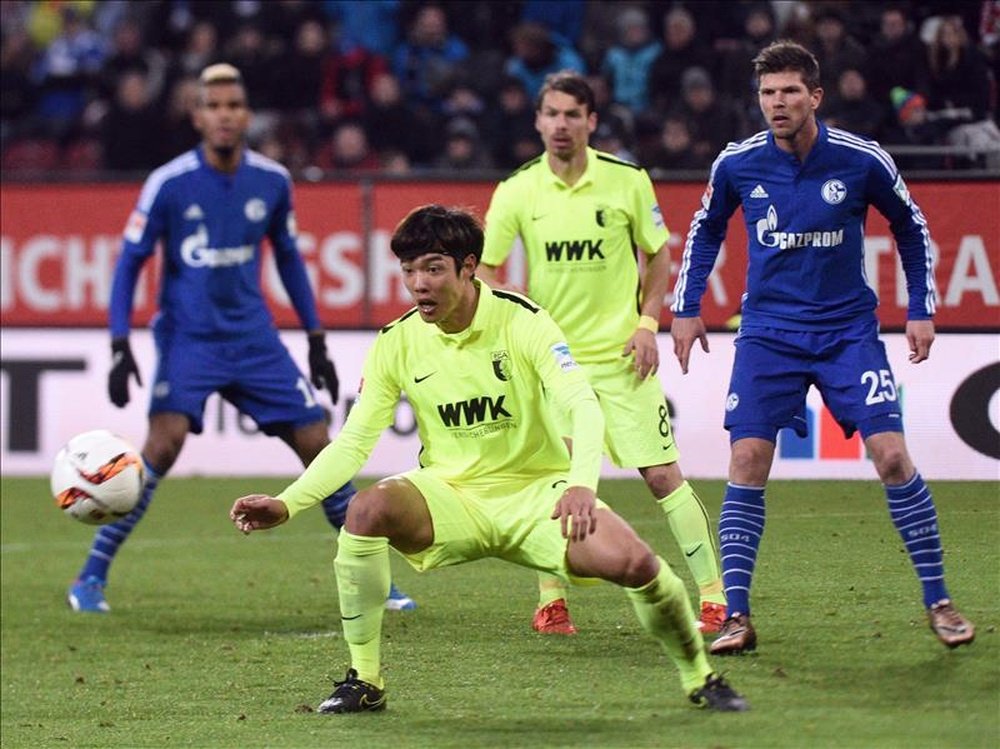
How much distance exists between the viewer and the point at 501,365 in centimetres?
581

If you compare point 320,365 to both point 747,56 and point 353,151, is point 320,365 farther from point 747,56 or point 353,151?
point 353,151

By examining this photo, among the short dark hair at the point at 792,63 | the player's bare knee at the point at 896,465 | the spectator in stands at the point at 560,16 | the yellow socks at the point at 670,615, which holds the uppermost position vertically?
the spectator in stands at the point at 560,16

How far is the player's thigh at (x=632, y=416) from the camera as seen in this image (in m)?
7.08

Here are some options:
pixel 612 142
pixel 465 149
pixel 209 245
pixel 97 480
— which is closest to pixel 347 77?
pixel 465 149

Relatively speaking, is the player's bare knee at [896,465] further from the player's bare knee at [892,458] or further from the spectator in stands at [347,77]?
the spectator in stands at [347,77]

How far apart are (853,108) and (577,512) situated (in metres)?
3.16

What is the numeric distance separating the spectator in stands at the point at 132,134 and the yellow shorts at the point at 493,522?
32.4 ft

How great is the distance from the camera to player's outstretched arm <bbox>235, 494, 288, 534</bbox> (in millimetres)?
5453

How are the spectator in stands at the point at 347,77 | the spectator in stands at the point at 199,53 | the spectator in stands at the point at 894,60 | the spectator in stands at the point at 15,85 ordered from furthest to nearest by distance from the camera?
the spectator in stands at the point at 15,85 → the spectator in stands at the point at 199,53 → the spectator in stands at the point at 347,77 → the spectator in stands at the point at 894,60

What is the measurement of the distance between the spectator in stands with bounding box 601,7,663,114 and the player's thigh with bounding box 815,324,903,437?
5525mm

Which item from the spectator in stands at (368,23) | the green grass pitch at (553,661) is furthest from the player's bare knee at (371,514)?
the spectator in stands at (368,23)

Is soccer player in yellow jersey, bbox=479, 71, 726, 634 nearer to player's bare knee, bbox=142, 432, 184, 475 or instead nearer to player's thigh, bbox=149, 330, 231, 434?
player's thigh, bbox=149, 330, 231, 434

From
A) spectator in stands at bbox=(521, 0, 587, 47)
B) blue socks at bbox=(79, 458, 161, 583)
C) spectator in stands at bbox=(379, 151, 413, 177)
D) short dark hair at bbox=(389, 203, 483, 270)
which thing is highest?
spectator in stands at bbox=(521, 0, 587, 47)

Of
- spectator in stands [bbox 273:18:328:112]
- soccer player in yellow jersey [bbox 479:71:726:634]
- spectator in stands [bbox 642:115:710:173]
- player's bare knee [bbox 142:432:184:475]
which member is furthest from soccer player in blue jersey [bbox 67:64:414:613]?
spectator in stands [bbox 273:18:328:112]
